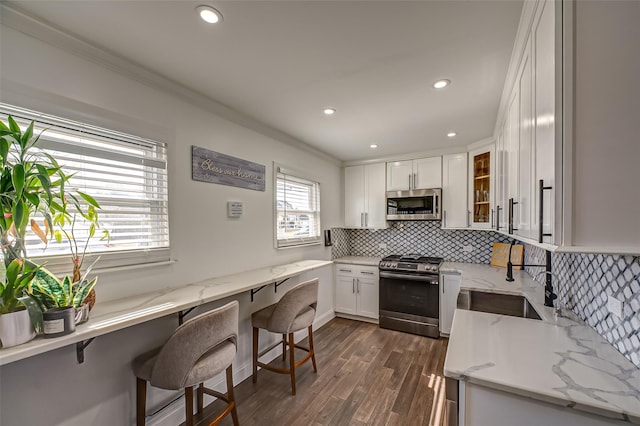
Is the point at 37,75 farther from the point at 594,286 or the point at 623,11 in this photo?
the point at 594,286

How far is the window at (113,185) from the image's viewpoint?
142 cm

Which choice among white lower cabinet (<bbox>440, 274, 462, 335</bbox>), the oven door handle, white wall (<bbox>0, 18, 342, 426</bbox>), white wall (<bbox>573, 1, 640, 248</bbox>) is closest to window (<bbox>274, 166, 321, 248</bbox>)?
white wall (<bbox>0, 18, 342, 426</bbox>)

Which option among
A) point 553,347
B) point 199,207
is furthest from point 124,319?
point 553,347

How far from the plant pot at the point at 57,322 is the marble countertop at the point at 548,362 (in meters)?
1.66

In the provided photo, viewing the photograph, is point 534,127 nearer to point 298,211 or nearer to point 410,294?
point 298,211

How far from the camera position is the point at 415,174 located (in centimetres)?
388

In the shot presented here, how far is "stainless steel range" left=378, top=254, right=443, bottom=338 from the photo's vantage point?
11.1 ft

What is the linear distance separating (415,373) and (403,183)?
2.44 m

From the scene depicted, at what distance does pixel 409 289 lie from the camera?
352 centimetres

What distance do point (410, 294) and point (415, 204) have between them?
1260 millimetres

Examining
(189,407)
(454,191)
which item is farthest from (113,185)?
(454,191)

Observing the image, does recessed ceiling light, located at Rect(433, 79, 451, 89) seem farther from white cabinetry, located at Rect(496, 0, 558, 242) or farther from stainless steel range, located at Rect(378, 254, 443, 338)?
stainless steel range, located at Rect(378, 254, 443, 338)

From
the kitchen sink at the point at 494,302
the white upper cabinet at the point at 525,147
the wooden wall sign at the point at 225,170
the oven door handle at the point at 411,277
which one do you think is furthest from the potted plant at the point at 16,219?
the oven door handle at the point at 411,277

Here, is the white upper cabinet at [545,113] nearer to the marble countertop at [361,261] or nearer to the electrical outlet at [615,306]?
the electrical outlet at [615,306]
